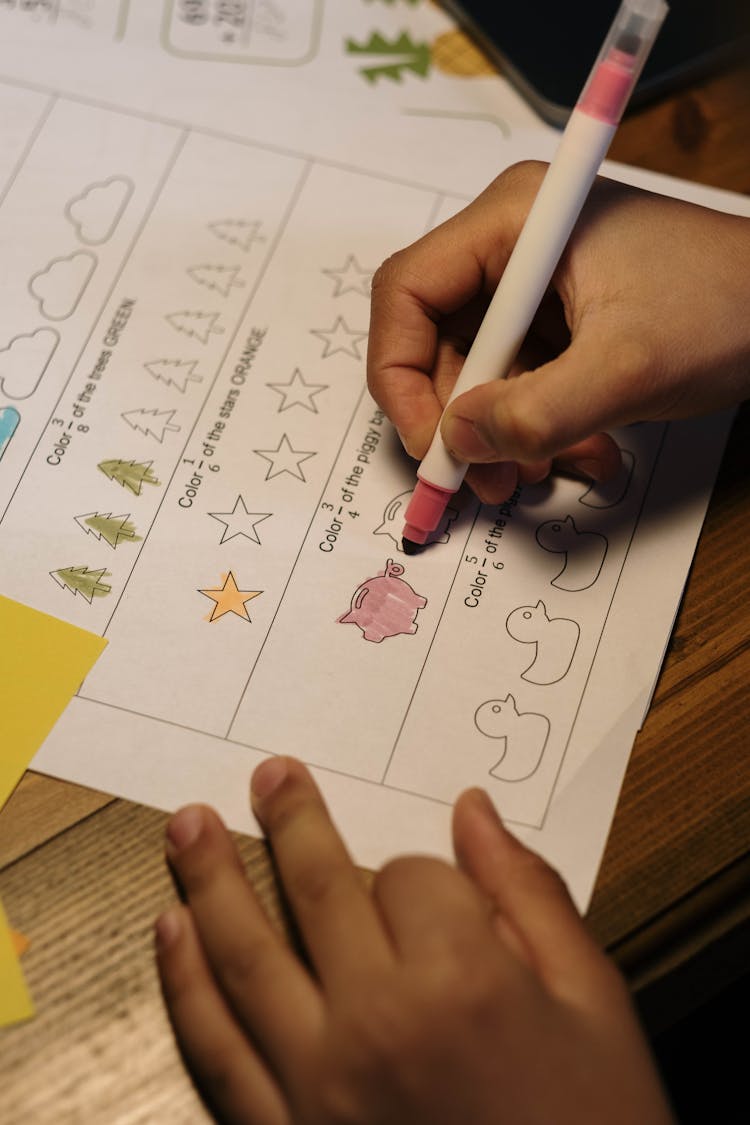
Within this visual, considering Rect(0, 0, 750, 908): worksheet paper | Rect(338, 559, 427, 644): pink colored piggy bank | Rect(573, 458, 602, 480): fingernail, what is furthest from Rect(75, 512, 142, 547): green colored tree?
Rect(573, 458, 602, 480): fingernail

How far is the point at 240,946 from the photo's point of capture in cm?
42

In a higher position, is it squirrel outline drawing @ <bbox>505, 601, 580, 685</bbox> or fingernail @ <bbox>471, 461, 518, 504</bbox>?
fingernail @ <bbox>471, 461, 518, 504</bbox>

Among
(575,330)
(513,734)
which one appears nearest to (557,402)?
(575,330)

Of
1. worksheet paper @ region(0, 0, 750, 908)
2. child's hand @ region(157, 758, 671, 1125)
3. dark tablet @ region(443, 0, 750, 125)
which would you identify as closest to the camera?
child's hand @ region(157, 758, 671, 1125)

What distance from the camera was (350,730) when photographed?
47 cm

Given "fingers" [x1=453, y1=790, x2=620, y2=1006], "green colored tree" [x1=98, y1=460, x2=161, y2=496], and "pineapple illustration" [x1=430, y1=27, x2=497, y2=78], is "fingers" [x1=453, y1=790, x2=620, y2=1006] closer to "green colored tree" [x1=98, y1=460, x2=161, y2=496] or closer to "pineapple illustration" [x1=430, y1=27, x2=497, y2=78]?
"green colored tree" [x1=98, y1=460, x2=161, y2=496]

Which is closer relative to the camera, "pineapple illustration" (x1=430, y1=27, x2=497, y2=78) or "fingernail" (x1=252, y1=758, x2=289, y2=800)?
"fingernail" (x1=252, y1=758, x2=289, y2=800)

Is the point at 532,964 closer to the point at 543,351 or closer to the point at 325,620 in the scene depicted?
the point at 325,620

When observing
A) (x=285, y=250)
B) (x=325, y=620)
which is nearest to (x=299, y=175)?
(x=285, y=250)

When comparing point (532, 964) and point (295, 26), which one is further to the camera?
point (295, 26)

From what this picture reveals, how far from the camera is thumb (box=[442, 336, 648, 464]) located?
43 centimetres

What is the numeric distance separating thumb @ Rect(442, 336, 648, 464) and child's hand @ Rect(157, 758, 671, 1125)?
6.6 inches

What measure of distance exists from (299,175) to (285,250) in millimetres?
58

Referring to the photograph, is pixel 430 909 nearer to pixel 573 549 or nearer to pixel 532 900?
pixel 532 900
